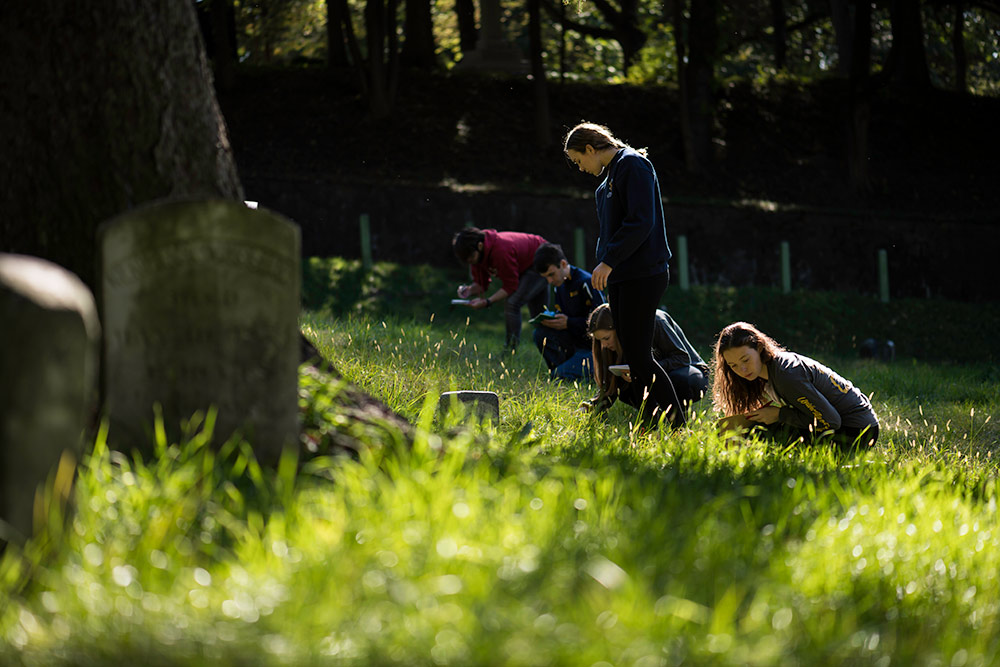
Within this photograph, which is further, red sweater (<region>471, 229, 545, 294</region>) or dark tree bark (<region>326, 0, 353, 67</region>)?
dark tree bark (<region>326, 0, 353, 67</region>)

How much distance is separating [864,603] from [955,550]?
2.69 ft

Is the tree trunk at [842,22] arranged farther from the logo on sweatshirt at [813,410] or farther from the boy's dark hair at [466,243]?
the logo on sweatshirt at [813,410]

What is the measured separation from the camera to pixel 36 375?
2.89m

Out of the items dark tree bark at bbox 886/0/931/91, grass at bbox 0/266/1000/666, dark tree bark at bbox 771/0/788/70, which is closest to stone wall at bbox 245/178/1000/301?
dark tree bark at bbox 886/0/931/91

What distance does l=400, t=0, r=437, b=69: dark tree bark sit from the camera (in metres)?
26.1

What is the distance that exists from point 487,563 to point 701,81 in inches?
904

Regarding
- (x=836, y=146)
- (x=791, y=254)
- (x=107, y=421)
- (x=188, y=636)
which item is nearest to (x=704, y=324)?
(x=791, y=254)

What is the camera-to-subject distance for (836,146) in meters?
26.7

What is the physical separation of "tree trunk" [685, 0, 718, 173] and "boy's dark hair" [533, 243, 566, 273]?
15900 millimetres

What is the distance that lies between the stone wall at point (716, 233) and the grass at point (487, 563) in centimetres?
1572

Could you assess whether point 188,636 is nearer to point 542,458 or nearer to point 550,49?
point 542,458

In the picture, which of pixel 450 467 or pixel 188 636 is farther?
pixel 450 467

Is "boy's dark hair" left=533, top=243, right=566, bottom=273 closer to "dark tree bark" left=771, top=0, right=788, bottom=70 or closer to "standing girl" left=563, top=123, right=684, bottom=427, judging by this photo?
"standing girl" left=563, top=123, right=684, bottom=427

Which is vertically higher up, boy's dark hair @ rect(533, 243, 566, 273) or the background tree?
the background tree
